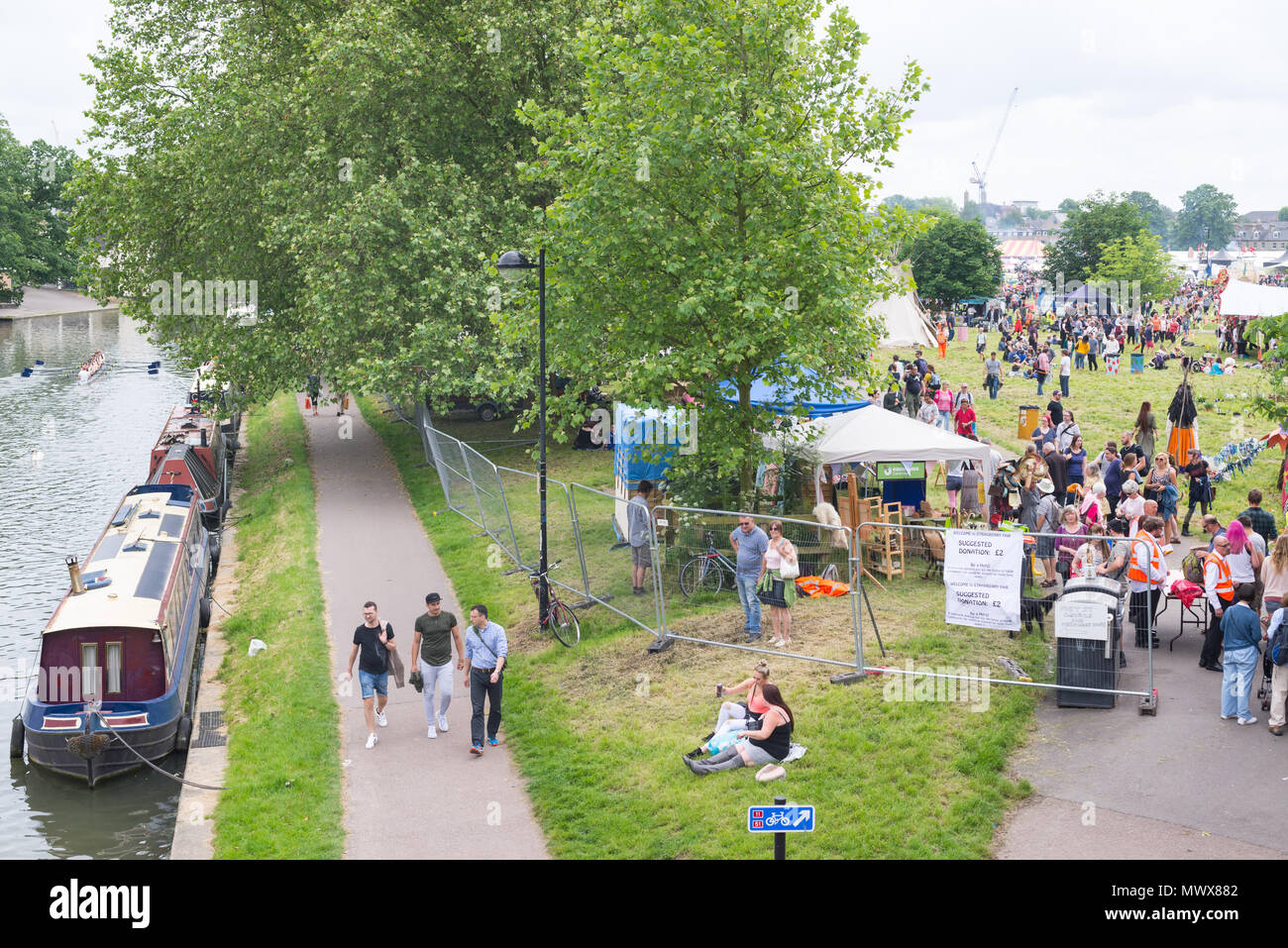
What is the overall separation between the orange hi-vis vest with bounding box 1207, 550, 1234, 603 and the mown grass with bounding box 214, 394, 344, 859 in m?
10.3

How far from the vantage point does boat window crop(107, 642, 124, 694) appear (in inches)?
627

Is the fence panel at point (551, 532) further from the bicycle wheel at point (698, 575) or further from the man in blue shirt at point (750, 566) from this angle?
the man in blue shirt at point (750, 566)

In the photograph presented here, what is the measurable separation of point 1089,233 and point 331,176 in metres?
59.2

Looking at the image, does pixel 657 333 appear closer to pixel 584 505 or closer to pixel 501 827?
pixel 584 505

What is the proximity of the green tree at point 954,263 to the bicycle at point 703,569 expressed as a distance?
58400 millimetres

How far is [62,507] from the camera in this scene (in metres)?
32.1

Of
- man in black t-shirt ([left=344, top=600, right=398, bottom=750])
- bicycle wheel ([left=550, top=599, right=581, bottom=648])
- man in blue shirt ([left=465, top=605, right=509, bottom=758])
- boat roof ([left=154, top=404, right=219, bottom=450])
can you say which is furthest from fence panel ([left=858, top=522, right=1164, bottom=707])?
boat roof ([left=154, top=404, right=219, bottom=450])

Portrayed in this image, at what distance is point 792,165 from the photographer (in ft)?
59.5

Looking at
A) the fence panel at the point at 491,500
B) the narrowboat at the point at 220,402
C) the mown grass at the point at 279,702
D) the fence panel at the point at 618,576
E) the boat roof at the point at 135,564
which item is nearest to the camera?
the mown grass at the point at 279,702

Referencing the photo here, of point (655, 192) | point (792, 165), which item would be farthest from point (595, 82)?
point (792, 165)

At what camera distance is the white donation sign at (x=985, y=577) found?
13.3 meters

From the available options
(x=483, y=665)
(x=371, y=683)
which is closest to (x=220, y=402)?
(x=371, y=683)

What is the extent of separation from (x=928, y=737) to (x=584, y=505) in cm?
1173

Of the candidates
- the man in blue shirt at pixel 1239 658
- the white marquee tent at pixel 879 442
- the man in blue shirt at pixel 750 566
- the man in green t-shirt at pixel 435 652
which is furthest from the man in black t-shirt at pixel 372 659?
the man in blue shirt at pixel 1239 658
